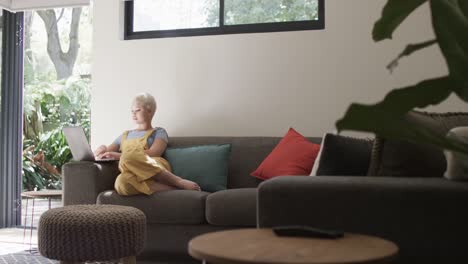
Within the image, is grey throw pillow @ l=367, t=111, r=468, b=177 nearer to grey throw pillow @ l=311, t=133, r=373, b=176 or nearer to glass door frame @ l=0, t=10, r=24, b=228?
grey throw pillow @ l=311, t=133, r=373, b=176

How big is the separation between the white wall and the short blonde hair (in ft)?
0.91

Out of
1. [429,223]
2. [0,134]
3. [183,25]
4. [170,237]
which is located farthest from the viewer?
[0,134]

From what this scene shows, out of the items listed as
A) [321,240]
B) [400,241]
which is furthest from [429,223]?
[321,240]

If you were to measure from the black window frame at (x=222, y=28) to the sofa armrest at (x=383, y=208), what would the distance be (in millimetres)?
2420

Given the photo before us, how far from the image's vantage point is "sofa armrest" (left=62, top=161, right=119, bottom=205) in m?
3.97

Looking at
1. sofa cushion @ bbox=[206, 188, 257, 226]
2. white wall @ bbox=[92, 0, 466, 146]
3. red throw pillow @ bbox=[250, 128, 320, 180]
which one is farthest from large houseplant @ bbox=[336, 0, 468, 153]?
white wall @ bbox=[92, 0, 466, 146]

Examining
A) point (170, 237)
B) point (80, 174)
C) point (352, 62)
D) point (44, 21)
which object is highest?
point (44, 21)

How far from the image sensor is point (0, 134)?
5.64m

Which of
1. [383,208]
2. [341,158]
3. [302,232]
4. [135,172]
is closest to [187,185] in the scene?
[135,172]

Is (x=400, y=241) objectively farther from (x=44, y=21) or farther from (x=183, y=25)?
(x=44, y=21)

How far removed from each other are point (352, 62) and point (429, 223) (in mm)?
2368

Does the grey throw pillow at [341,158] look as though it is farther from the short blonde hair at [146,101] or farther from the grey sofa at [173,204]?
the short blonde hair at [146,101]

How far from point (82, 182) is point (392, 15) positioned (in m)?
3.51

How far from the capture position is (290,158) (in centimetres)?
395
